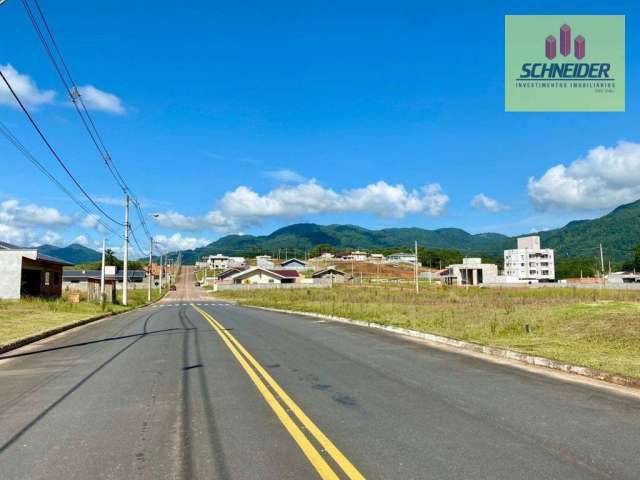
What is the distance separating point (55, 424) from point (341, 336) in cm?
1207

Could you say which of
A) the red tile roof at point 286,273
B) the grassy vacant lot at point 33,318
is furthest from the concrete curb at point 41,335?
the red tile roof at point 286,273

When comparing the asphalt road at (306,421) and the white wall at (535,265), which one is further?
the white wall at (535,265)

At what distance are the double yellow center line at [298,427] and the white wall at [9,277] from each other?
1355 inches

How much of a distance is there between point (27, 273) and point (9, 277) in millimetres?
6791

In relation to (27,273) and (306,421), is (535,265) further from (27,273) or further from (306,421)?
(306,421)

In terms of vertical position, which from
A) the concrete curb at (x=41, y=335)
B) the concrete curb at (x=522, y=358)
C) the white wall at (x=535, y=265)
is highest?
the white wall at (x=535, y=265)

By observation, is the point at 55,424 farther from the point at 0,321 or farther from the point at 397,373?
the point at 0,321

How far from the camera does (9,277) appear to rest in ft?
129

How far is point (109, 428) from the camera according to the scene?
6562 mm

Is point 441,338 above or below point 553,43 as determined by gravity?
below

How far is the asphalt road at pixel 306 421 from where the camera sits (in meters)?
5.16

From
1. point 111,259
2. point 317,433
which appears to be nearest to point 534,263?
point 111,259

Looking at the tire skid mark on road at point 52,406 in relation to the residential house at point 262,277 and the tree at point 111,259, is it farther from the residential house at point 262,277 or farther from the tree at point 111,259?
the tree at point 111,259

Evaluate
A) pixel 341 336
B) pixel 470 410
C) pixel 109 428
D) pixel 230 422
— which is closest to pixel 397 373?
pixel 470 410
